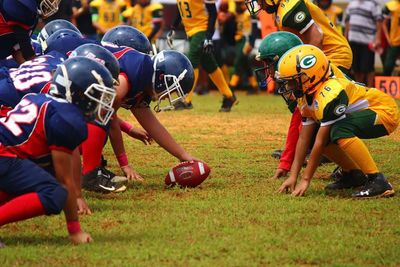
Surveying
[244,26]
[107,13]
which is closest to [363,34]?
[244,26]

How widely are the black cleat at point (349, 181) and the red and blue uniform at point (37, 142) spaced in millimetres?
2435

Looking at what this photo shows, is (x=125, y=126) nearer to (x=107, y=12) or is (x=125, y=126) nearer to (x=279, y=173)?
(x=279, y=173)

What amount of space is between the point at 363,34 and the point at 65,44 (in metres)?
9.79

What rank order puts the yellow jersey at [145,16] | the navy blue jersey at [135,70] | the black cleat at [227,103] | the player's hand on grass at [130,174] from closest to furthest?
the navy blue jersey at [135,70], the player's hand on grass at [130,174], the black cleat at [227,103], the yellow jersey at [145,16]

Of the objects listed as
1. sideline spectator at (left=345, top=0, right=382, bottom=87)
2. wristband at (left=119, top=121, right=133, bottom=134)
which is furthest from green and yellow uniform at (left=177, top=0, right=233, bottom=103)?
wristband at (left=119, top=121, right=133, bottom=134)

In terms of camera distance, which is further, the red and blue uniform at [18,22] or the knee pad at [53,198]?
the red and blue uniform at [18,22]

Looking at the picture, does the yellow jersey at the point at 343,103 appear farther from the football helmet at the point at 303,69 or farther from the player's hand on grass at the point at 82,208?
the player's hand on grass at the point at 82,208

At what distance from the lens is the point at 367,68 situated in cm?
1560

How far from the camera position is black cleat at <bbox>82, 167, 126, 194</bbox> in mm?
6449

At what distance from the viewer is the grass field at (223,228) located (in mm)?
4738

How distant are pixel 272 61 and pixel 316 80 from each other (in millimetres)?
590

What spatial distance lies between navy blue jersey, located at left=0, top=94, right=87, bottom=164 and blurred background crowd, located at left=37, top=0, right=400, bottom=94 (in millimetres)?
9301

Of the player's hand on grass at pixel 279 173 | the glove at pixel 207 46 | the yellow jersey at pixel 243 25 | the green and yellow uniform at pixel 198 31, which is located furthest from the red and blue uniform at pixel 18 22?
the yellow jersey at pixel 243 25

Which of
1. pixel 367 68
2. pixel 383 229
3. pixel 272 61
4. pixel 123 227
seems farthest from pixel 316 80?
pixel 367 68
